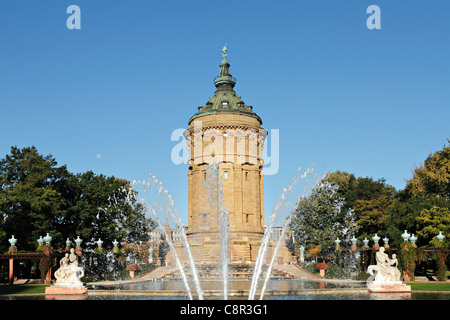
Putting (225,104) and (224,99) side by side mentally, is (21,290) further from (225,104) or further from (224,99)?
(224,99)

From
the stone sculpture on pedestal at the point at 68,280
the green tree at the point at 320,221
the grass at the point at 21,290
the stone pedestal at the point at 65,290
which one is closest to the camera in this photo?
the stone pedestal at the point at 65,290

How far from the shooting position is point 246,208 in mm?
62312

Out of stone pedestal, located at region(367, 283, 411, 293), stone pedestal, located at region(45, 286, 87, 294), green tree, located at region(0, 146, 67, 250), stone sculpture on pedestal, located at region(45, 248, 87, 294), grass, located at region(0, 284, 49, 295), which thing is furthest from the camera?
green tree, located at region(0, 146, 67, 250)

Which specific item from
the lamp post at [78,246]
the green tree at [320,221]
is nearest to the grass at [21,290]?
the lamp post at [78,246]

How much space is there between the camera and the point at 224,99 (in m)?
65.2

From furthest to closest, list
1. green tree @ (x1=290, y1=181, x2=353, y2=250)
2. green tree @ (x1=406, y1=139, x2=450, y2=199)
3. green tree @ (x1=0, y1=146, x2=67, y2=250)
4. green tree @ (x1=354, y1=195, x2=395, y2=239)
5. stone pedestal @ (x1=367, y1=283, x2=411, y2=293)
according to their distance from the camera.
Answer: green tree @ (x1=354, y1=195, x2=395, y2=239)
green tree @ (x1=290, y1=181, x2=353, y2=250)
green tree @ (x1=406, y1=139, x2=450, y2=199)
green tree @ (x1=0, y1=146, x2=67, y2=250)
stone pedestal @ (x1=367, y1=283, x2=411, y2=293)

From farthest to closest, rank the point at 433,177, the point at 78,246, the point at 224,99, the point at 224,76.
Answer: the point at 224,76
the point at 224,99
the point at 433,177
the point at 78,246

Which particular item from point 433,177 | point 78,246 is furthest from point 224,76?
point 78,246

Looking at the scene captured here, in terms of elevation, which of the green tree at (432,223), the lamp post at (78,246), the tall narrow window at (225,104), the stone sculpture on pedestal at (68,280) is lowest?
the stone sculpture on pedestal at (68,280)

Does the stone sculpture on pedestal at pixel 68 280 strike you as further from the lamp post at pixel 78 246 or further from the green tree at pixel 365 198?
the green tree at pixel 365 198

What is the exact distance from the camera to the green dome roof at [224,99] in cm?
6384

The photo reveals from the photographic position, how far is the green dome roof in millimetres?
→ 63844

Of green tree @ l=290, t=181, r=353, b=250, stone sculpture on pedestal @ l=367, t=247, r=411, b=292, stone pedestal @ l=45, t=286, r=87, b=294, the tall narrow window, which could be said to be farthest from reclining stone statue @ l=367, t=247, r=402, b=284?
the tall narrow window

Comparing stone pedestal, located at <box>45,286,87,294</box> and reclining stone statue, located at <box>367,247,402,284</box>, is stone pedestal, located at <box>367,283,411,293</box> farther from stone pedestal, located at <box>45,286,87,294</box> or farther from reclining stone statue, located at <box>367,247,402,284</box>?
stone pedestal, located at <box>45,286,87,294</box>
